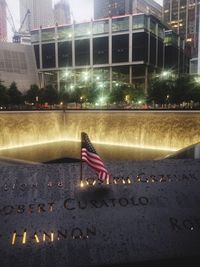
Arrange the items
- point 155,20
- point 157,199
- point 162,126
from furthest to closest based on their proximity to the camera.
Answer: point 155,20, point 162,126, point 157,199

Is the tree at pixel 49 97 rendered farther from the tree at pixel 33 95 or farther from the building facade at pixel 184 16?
the building facade at pixel 184 16

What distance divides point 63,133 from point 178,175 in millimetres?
29675

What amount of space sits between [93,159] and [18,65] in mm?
86606

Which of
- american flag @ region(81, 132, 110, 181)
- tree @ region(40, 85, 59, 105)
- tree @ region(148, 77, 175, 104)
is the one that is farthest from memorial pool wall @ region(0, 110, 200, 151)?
tree @ region(40, 85, 59, 105)

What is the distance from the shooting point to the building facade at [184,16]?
162000 millimetres

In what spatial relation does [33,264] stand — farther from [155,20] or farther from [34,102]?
[155,20]

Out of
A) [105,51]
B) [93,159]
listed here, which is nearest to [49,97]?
[105,51]

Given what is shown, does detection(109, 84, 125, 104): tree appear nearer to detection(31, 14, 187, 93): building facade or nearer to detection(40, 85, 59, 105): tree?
detection(40, 85, 59, 105): tree

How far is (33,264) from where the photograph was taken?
132 inches

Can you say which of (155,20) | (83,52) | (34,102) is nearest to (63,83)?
(83,52)

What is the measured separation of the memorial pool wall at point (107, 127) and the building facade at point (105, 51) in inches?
1823

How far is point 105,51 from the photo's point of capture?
7925 centimetres

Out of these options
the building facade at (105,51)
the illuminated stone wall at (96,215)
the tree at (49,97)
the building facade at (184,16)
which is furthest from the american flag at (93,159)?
the building facade at (184,16)

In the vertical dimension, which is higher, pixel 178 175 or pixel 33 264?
pixel 178 175
